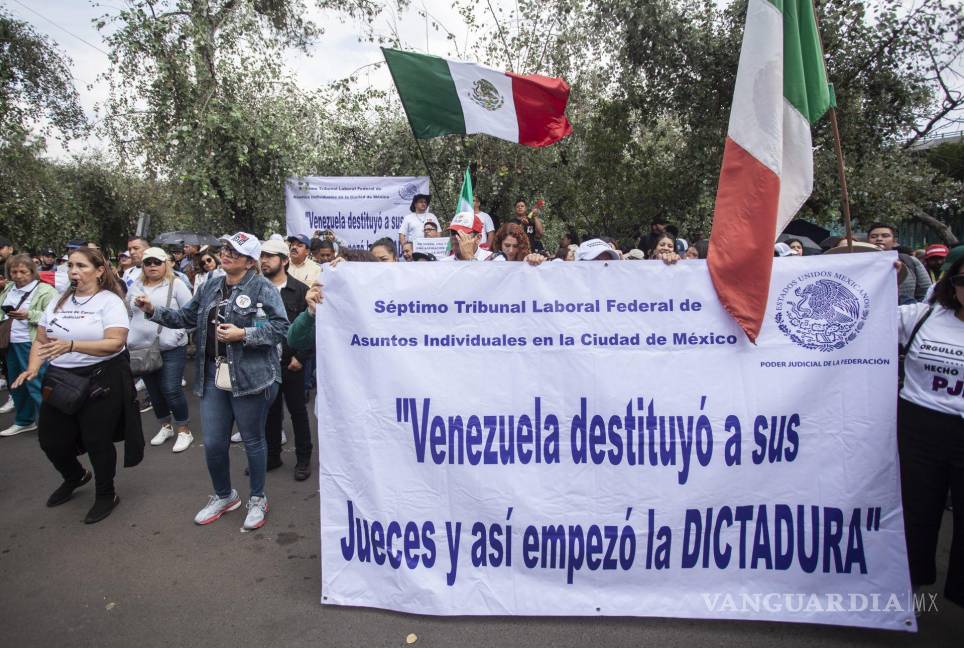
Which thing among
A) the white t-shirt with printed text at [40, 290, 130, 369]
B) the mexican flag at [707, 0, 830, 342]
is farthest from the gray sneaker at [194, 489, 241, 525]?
the mexican flag at [707, 0, 830, 342]

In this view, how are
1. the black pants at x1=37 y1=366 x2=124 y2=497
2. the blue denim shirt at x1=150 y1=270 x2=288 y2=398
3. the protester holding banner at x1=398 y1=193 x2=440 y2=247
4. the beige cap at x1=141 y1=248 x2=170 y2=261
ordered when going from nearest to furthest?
the blue denim shirt at x1=150 y1=270 x2=288 y2=398, the black pants at x1=37 y1=366 x2=124 y2=497, the beige cap at x1=141 y1=248 x2=170 y2=261, the protester holding banner at x1=398 y1=193 x2=440 y2=247

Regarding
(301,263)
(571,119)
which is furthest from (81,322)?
(571,119)

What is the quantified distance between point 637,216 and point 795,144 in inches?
299

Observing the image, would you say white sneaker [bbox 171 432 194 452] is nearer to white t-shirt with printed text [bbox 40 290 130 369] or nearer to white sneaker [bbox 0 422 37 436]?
white t-shirt with printed text [bbox 40 290 130 369]

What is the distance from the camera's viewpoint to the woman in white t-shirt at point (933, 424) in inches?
104

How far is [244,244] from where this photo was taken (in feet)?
12.1

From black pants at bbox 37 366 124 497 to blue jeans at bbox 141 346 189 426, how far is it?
129cm

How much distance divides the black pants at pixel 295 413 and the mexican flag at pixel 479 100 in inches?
108

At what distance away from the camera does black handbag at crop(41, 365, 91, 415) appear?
3824mm

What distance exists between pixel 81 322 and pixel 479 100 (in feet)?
13.4

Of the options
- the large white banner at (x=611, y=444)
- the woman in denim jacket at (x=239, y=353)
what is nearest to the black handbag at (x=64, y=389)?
the woman in denim jacket at (x=239, y=353)

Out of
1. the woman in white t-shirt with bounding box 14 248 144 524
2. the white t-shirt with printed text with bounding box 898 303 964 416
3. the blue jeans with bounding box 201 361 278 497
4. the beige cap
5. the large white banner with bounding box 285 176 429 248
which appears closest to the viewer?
the white t-shirt with printed text with bounding box 898 303 964 416

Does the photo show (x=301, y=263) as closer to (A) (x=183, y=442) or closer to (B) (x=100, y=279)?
(A) (x=183, y=442)

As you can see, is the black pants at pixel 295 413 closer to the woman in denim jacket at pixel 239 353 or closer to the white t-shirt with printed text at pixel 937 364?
the woman in denim jacket at pixel 239 353
